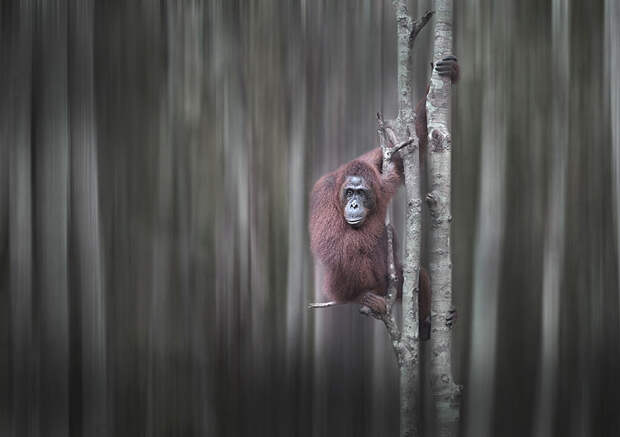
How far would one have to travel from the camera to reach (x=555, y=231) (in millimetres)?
2543

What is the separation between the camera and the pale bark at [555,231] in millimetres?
2502

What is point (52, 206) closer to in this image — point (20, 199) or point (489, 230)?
point (20, 199)

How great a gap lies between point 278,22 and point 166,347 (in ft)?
5.30

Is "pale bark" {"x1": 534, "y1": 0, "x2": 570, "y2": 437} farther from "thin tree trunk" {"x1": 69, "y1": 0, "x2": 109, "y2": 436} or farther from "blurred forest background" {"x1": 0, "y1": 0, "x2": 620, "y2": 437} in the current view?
"thin tree trunk" {"x1": 69, "y1": 0, "x2": 109, "y2": 436}

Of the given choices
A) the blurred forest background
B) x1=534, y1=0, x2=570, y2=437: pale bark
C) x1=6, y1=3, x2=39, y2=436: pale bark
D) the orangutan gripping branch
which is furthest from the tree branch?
x1=6, y1=3, x2=39, y2=436: pale bark

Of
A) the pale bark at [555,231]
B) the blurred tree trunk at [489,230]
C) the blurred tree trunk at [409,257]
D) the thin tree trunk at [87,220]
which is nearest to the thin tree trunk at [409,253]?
the blurred tree trunk at [409,257]

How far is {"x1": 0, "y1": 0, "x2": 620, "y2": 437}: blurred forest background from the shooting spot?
2521 millimetres

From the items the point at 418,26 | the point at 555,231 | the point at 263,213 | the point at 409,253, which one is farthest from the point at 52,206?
the point at 555,231

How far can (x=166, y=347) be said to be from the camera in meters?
2.87

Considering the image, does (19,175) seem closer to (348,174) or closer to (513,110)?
A: (348,174)

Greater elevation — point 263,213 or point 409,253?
point 263,213

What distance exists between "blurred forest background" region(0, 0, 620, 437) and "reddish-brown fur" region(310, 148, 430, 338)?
0.25 m

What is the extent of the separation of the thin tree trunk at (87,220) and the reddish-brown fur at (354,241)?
121 cm

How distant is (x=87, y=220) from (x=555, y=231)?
217cm
